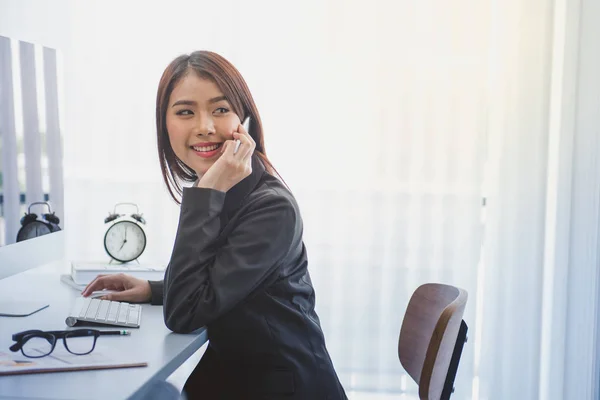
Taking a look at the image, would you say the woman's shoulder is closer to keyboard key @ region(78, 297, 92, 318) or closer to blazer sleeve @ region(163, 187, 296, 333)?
blazer sleeve @ region(163, 187, 296, 333)

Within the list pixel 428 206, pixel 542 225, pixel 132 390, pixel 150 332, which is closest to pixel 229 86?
pixel 150 332

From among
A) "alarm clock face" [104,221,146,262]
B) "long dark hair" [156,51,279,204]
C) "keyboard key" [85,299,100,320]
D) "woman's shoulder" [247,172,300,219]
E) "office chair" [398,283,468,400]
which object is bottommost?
"office chair" [398,283,468,400]

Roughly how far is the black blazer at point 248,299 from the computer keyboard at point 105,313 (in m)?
0.18

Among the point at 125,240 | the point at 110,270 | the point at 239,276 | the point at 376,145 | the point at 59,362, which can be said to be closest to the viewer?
the point at 59,362

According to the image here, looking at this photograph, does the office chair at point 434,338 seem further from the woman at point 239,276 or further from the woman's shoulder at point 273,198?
the woman's shoulder at point 273,198

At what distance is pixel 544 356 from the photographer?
8.61 ft

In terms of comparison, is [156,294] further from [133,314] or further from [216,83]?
[216,83]

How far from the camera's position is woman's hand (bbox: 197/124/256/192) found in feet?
4.75

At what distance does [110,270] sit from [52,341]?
789 millimetres

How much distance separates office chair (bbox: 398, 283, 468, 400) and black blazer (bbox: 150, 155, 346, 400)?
0.67 ft

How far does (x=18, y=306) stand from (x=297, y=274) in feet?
2.44

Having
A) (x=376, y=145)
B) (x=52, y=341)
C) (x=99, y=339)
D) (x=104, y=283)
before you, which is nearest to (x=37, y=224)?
(x=104, y=283)

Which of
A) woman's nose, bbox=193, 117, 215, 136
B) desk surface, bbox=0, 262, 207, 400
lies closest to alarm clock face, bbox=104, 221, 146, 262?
desk surface, bbox=0, 262, 207, 400

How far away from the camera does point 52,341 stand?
1.25 m
